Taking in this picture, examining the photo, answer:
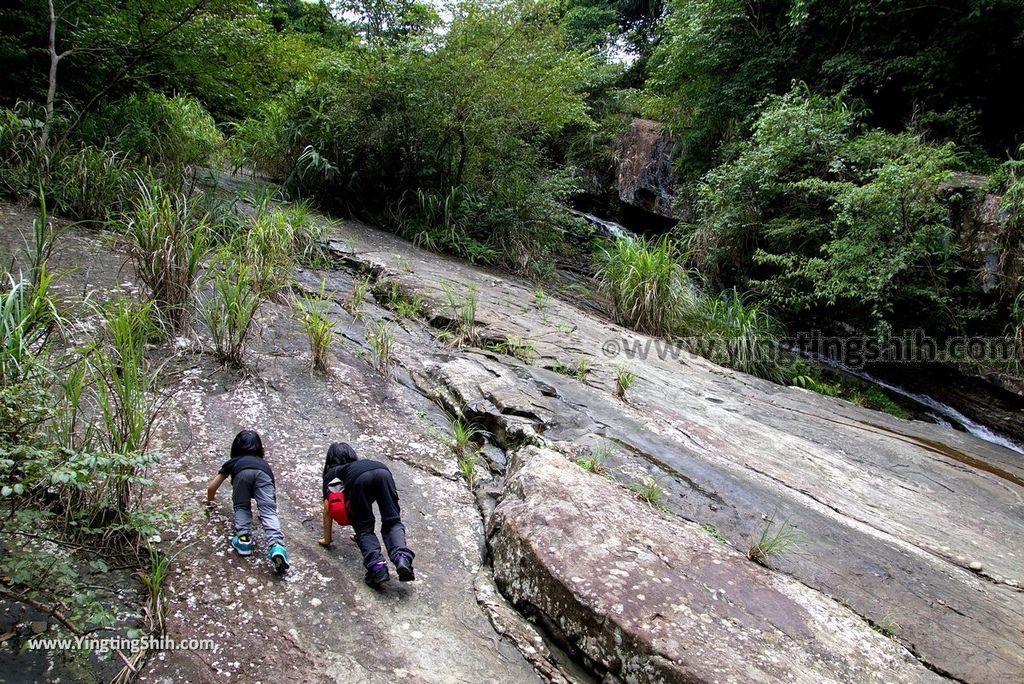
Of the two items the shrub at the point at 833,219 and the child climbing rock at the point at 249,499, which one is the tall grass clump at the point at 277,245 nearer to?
the child climbing rock at the point at 249,499

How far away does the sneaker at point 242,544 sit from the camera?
8.80ft

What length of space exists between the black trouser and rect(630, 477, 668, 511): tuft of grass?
62.1 inches

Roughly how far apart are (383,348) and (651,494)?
2.43 metres

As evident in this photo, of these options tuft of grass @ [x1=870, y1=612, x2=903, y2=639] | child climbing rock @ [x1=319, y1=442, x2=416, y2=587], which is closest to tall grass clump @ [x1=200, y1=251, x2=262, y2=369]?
child climbing rock @ [x1=319, y1=442, x2=416, y2=587]

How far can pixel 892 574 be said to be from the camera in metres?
3.39

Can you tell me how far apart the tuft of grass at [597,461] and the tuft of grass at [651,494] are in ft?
0.77

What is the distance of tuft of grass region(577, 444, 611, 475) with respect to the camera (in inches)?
154

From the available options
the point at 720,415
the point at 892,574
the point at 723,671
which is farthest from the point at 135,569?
the point at 720,415

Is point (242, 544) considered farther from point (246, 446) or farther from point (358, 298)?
point (358, 298)

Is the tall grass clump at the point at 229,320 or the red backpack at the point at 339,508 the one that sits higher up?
the tall grass clump at the point at 229,320

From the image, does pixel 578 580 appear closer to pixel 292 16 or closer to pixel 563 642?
pixel 563 642

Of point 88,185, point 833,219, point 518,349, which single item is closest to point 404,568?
point 518,349

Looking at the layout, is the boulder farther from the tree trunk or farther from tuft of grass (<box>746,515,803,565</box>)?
the tree trunk

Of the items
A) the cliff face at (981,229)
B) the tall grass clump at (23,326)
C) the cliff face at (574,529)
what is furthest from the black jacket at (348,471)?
the cliff face at (981,229)
